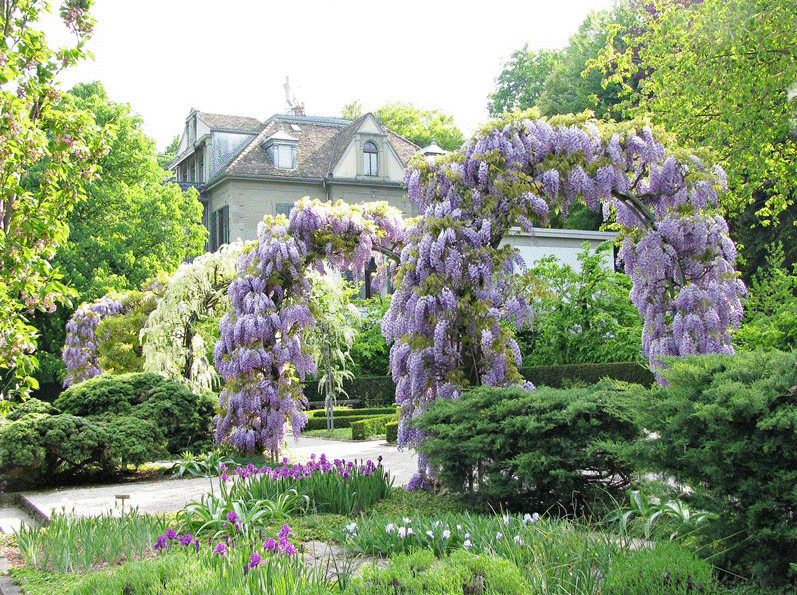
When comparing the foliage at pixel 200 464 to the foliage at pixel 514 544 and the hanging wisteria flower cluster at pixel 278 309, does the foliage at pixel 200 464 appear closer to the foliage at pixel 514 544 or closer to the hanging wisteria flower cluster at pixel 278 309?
the hanging wisteria flower cluster at pixel 278 309

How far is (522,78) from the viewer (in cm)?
4009

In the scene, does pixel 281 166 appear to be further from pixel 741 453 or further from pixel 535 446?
pixel 741 453

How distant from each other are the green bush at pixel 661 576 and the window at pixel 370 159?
2995cm

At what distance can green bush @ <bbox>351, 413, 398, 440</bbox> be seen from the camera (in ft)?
51.5

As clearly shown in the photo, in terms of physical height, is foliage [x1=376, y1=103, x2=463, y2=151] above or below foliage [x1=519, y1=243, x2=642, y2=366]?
above

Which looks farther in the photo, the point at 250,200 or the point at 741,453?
the point at 250,200

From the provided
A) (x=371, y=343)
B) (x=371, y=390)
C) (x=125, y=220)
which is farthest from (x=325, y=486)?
(x=125, y=220)

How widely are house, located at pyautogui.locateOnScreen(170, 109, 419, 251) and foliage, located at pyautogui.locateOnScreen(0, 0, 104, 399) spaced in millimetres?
24229

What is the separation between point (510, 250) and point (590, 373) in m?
8.29

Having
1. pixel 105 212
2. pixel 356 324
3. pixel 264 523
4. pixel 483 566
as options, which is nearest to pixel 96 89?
pixel 105 212

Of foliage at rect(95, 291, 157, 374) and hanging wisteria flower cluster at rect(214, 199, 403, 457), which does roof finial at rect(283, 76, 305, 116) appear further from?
hanging wisteria flower cluster at rect(214, 199, 403, 457)

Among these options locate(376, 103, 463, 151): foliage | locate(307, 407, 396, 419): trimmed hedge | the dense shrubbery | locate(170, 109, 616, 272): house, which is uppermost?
locate(376, 103, 463, 151): foliage

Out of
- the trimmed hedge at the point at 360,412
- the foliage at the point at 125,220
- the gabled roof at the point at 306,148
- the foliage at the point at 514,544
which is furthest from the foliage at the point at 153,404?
the gabled roof at the point at 306,148

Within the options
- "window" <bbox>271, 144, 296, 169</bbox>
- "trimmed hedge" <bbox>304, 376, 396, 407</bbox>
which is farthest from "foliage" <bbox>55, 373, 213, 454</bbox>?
"window" <bbox>271, 144, 296, 169</bbox>
